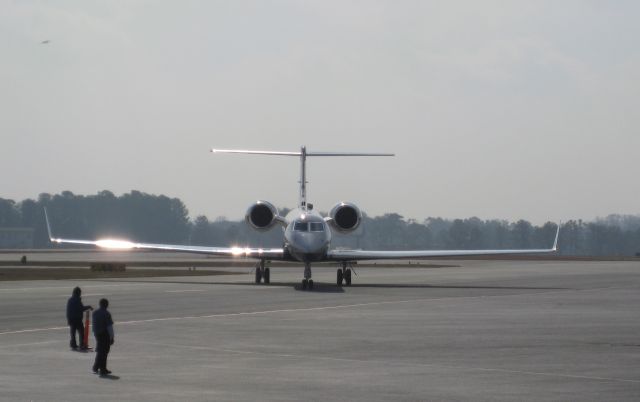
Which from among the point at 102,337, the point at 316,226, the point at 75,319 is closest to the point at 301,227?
the point at 316,226

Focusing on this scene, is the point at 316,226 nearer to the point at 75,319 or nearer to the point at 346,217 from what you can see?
the point at 346,217

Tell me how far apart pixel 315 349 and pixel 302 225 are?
25.0 metres

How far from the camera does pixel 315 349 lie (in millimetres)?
21266

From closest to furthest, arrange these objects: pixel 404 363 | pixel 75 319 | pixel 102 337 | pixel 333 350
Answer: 1. pixel 102 337
2. pixel 404 363
3. pixel 333 350
4. pixel 75 319

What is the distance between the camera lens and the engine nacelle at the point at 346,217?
49.8m

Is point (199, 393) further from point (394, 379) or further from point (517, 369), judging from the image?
point (517, 369)

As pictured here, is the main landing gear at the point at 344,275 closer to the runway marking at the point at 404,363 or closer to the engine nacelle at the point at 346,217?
the engine nacelle at the point at 346,217

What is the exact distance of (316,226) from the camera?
4622cm

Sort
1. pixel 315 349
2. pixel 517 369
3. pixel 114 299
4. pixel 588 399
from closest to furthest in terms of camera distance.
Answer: pixel 588 399
pixel 517 369
pixel 315 349
pixel 114 299

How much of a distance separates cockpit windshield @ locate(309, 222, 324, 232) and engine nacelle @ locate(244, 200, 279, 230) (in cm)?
393

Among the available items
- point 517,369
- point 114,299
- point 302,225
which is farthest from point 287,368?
point 302,225

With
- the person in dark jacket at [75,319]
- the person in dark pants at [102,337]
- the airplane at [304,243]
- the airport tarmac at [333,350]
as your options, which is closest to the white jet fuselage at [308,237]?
the airplane at [304,243]

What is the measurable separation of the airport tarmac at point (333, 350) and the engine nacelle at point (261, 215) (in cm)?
1116

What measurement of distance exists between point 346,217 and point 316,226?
3.84m
